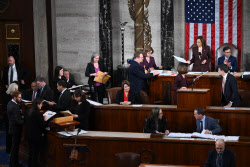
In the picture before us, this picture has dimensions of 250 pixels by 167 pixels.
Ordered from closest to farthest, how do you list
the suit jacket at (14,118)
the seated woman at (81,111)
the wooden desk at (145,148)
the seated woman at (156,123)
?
the wooden desk at (145,148), the seated woman at (156,123), the suit jacket at (14,118), the seated woman at (81,111)

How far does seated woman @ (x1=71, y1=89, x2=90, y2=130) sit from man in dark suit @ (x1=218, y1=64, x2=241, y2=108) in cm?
269

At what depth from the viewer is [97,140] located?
740 centimetres

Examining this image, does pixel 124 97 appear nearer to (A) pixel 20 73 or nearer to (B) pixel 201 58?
(B) pixel 201 58

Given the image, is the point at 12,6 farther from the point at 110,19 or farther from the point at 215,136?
the point at 215,136

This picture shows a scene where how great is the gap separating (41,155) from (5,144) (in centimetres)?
194

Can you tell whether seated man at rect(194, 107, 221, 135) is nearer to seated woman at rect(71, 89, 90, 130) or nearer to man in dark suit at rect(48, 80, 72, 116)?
seated woman at rect(71, 89, 90, 130)

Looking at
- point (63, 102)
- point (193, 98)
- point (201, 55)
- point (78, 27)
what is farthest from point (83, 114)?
point (78, 27)

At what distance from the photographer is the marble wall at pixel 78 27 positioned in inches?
480

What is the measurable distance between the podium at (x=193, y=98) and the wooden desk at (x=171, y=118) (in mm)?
117

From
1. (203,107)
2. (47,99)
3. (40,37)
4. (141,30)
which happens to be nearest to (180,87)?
(203,107)

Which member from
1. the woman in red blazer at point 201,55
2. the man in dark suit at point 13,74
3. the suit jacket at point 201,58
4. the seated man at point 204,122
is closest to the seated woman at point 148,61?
the woman in red blazer at point 201,55

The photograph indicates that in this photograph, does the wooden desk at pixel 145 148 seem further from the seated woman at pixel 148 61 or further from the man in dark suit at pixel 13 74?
the man in dark suit at pixel 13 74

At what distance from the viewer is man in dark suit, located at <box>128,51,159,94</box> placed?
9.70 m

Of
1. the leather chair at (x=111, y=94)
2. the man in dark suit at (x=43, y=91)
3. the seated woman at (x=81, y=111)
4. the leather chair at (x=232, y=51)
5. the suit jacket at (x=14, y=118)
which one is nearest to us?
the suit jacket at (x=14, y=118)
